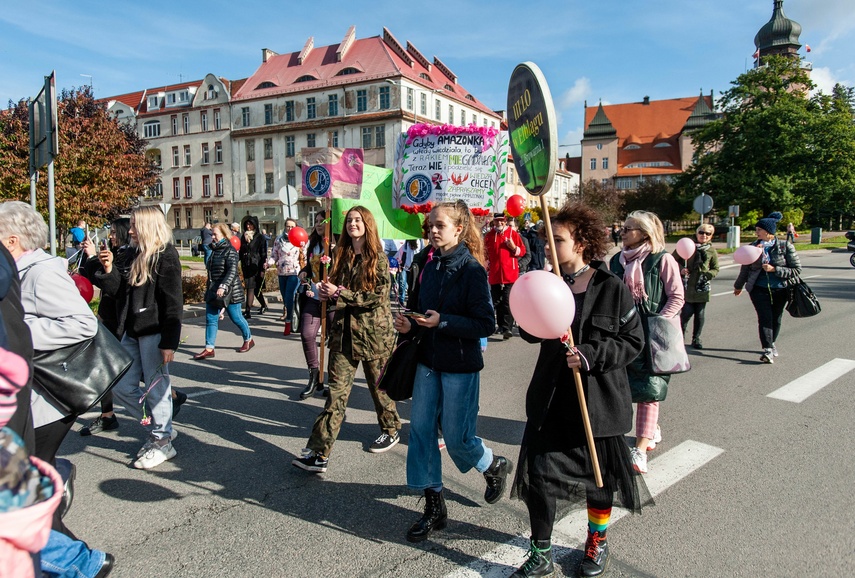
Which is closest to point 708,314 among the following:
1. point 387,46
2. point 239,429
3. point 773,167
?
point 239,429

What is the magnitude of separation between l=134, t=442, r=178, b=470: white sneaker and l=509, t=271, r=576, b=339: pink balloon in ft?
9.65

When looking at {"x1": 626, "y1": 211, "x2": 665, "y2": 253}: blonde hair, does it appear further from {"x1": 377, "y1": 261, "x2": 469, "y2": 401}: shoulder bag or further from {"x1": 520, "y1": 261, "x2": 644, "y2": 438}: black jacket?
{"x1": 377, "y1": 261, "x2": 469, "y2": 401}: shoulder bag

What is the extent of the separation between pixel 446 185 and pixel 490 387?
3.54 metres

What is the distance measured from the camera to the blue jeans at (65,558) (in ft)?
7.66

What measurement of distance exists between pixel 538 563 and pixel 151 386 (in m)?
2.93

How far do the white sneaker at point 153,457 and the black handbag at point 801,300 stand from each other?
7242 millimetres

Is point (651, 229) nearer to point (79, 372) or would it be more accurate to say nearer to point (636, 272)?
point (636, 272)

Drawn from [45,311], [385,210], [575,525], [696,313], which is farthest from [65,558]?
[696,313]


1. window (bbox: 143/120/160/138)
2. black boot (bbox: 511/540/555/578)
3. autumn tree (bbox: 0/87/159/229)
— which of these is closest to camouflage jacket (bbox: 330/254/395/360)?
black boot (bbox: 511/540/555/578)

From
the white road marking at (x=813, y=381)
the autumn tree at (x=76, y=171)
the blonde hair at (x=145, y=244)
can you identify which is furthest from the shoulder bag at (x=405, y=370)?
the autumn tree at (x=76, y=171)

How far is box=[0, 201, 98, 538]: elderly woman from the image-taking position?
106 inches

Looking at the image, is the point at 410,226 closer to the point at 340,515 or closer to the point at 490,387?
the point at 490,387

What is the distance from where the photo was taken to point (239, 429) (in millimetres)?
4969

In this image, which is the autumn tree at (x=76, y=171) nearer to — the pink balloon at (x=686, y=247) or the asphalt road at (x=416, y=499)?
the asphalt road at (x=416, y=499)
